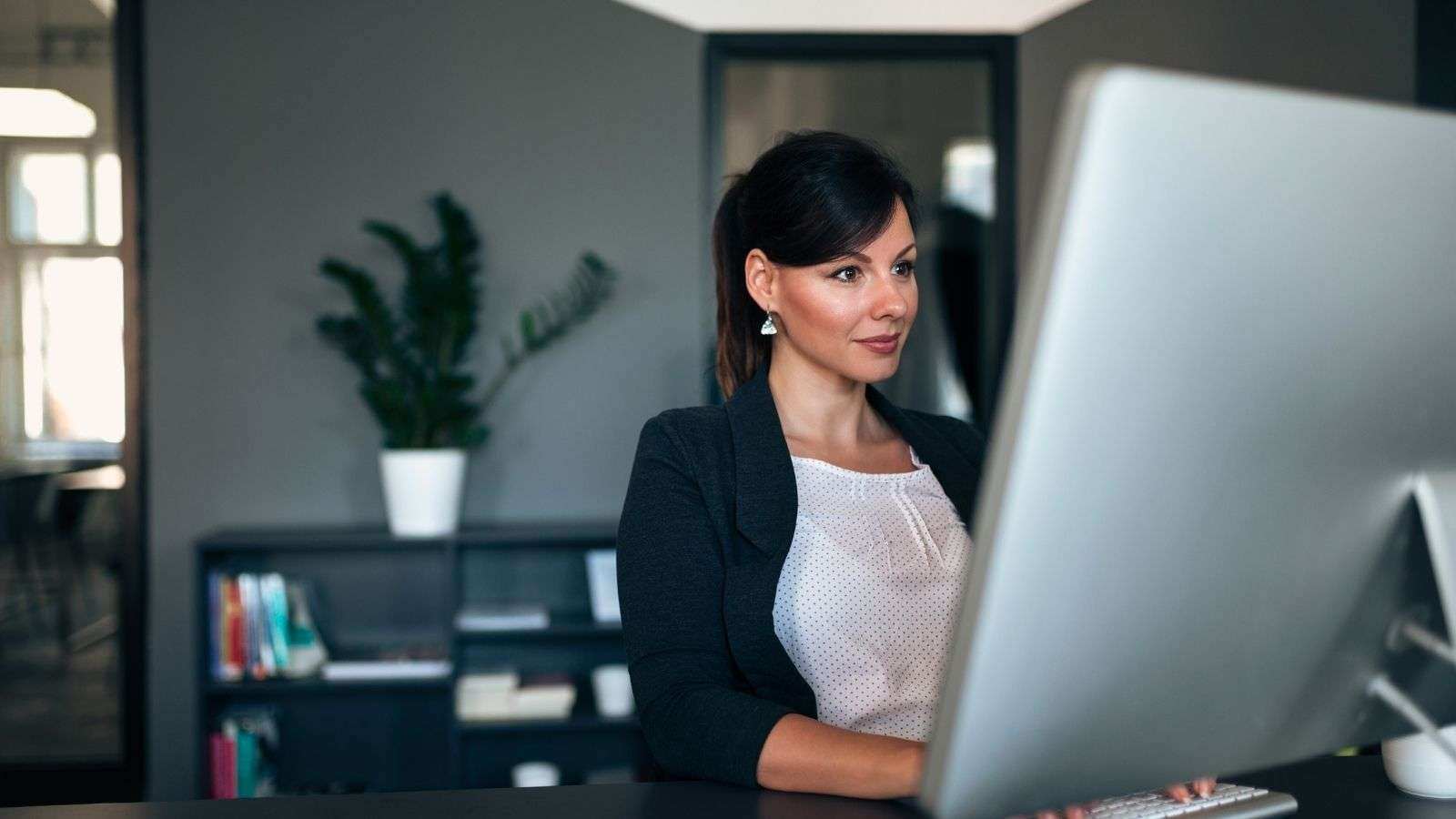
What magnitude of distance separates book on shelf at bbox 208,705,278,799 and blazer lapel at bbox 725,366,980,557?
2.29m

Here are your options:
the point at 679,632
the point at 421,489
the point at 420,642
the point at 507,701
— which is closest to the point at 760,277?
the point at 679,632

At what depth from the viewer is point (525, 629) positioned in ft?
10.8

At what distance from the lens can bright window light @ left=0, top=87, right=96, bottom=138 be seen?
356cm

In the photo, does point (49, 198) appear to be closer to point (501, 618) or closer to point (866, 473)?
point (501, 618)

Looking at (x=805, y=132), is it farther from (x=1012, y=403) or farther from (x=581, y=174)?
(x=581, y=174)

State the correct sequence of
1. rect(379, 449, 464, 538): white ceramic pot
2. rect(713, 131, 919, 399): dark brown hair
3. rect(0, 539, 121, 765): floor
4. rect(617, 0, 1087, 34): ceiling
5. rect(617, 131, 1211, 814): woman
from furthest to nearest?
1. rect(617, 0, 1087, 34): ceiling
2. rect(0, 539, 121, 765): floor
3. rect(379, 449, 464, 538): white ceramic pot
4. rect(713, 131, 919, 399): dark brown hair
5. rect(617, 131, 1211, 814): woman

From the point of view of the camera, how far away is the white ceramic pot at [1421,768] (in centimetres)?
102

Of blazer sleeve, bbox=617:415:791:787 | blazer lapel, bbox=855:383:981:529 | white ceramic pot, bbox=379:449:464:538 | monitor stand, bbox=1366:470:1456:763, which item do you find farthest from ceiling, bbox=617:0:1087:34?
monitor stand, bbox=1366:470:1456:763

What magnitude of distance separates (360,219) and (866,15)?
1.69 meters

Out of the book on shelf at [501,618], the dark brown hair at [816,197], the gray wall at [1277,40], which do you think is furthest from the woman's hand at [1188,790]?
the gray wall at [1277,40]

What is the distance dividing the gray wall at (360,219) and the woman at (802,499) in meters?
1.92

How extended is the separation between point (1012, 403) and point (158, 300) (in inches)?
139

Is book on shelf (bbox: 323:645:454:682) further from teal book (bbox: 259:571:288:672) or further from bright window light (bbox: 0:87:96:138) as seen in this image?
bright window light (bbox: 0:87:96:138)

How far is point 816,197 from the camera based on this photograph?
1.57m
